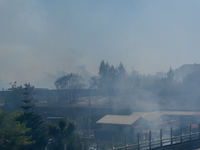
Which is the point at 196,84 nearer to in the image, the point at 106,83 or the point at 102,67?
the point at 106,83

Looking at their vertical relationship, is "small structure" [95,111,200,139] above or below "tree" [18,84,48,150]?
below

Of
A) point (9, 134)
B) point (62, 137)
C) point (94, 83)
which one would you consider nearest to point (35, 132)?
point (62, 137)

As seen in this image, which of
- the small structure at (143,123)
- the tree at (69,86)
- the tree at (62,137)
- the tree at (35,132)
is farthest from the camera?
the tree at (69,86)

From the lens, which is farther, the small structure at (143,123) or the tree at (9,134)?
the small structure at (143,123)

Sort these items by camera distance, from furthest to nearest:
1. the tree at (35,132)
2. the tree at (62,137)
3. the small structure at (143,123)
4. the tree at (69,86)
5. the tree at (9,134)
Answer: the tree at (69,86), the small structure at (143,123), the tree at (35,132), the tree at (62,137), the tree at (9,134)

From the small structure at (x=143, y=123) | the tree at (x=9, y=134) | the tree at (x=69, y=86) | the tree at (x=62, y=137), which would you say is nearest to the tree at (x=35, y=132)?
the tree at (x=62, y=137)

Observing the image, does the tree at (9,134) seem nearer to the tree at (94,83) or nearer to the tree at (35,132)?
the tree at (35,132)

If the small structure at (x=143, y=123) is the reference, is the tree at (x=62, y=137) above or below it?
above

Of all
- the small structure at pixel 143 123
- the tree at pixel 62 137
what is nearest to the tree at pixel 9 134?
the tree at pixel 62 137

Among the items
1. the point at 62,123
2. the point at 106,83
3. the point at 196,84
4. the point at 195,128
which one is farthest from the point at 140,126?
the point at 106,83

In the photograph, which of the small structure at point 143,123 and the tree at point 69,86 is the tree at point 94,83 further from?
the small structure at point 143,123

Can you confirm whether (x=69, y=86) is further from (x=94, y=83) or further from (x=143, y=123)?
(x=143, y=123)

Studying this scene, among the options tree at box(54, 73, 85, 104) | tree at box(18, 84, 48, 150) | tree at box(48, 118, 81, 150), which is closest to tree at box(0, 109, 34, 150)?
tree at box(48, 118, 81, 150)

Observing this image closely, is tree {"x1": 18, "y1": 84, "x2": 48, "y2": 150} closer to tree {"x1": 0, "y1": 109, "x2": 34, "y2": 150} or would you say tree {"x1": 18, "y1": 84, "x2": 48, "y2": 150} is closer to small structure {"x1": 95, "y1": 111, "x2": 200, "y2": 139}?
tree {"x1": 0, "y1": 109, "x2": 34, "y2": 150}
